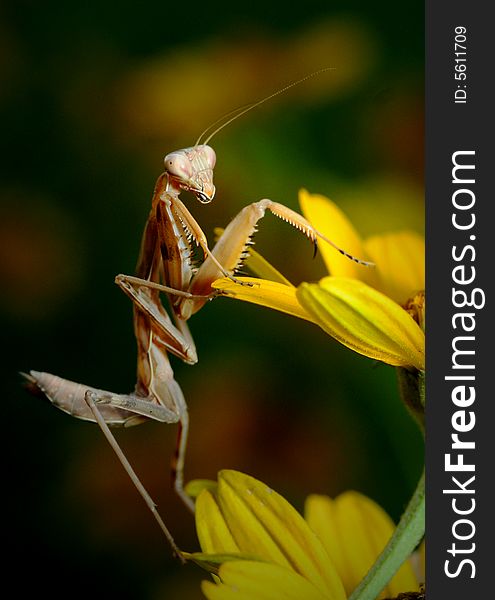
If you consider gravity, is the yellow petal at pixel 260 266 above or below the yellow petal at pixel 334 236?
below

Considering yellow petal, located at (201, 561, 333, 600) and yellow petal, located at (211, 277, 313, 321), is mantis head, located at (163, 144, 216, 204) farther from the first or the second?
yellow petal, located at (201, 561, 333, 600)

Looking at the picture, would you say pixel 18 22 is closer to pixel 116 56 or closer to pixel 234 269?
pixel 116 56

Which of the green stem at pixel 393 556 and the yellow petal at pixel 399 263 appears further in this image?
the yellow petal at pixel 399 263

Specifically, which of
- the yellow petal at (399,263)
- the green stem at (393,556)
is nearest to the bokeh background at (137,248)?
the yellow petal at (399,263)

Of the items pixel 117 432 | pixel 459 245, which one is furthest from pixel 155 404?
pixel 459 245

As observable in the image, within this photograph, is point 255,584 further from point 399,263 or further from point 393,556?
point 399,263

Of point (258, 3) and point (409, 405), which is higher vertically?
point (258, 3)

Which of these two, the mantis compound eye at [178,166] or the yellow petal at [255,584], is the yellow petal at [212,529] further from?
the mantis compound eye at [178,166]

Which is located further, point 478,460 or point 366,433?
point 366,433
